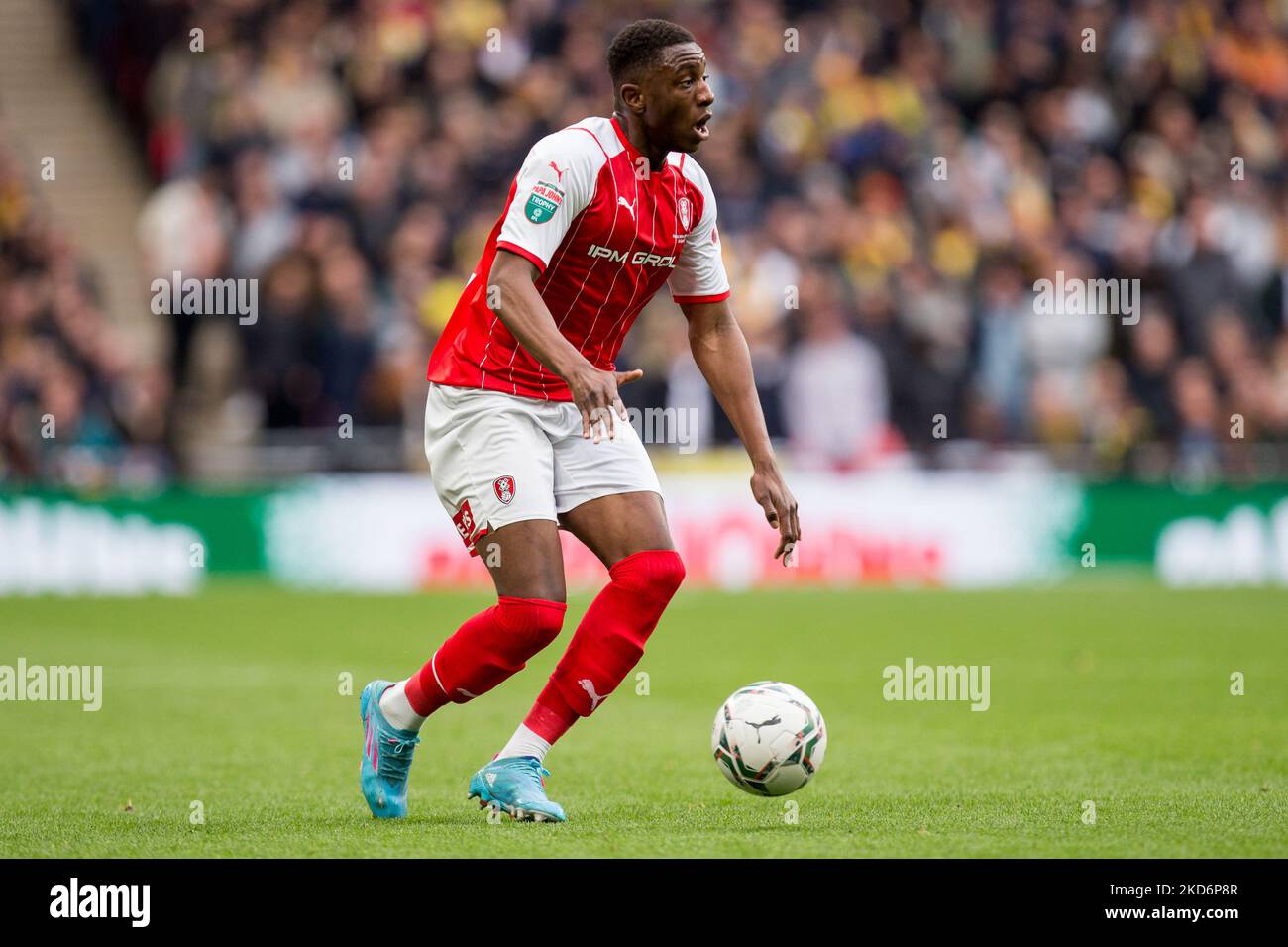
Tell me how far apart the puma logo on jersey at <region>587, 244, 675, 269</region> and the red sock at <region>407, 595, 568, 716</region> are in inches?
46.0

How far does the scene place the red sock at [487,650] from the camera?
633cm

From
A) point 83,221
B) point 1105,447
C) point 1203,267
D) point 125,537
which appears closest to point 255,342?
point 125,537

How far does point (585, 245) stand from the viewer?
21.1 ft

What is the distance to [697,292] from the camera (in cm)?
692

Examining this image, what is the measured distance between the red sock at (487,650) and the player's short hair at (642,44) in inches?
69.8

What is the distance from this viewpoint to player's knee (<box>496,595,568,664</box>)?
632 cm

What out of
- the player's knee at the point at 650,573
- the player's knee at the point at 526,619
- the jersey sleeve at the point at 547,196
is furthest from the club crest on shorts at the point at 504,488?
the jersey sleeve at the point at 547,196

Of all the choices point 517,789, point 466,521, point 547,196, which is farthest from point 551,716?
point 547,196

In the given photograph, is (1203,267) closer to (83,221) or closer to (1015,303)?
(1015,303)

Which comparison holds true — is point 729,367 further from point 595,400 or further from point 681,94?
point 595,400

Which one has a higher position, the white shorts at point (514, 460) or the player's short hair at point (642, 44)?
the player's short hair at point (642, 44)

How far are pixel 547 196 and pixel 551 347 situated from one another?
1.76 feet

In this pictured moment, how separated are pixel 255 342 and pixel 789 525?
11.7m

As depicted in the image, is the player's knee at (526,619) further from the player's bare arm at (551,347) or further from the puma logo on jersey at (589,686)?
the player's bare arm at (551,347)
